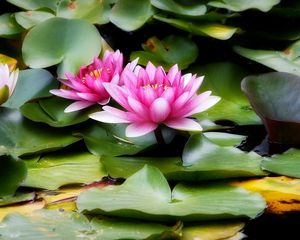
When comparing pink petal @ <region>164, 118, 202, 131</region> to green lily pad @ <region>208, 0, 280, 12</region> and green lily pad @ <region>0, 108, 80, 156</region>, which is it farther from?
green lily pad @ <region>208, 0, 280, 12</region>

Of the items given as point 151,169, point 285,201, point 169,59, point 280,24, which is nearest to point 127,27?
point 169,59

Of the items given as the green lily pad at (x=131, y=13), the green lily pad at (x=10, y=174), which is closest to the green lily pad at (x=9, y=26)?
the green lily pad at (x=131, y=13)

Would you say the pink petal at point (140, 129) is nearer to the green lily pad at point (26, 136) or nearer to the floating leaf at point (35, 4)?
the green lily pad at point (26, 136)

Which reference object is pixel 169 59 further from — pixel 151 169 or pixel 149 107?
pixel 151 169

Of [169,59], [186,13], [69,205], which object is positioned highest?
[186,13]

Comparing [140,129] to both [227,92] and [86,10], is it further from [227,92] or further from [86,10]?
[86,10]

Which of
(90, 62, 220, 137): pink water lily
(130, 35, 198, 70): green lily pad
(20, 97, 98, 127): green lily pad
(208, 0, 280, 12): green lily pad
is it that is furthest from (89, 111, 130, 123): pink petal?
(208, 0, 280, 12): green lily pad
